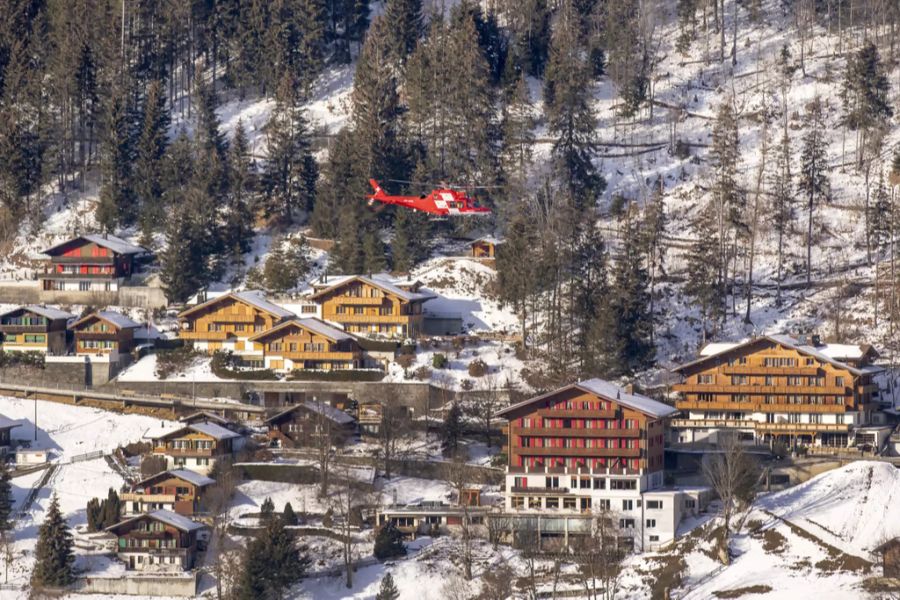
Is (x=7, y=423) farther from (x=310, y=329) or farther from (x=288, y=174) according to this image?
(x=288, y=174)

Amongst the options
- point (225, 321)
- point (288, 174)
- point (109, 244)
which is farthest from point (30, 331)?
point (288, 174)

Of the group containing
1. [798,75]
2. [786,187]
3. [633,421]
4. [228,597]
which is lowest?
[228,597]

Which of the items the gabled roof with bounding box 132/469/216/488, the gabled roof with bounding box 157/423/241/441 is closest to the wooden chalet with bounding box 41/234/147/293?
the gabled roof with bounding box 157/423/241/441

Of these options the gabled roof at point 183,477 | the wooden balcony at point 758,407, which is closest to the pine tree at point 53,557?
the gabled roof at point 183,477

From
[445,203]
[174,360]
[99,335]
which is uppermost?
[445,203]

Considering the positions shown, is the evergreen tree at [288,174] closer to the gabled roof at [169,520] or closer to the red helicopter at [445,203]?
the red helicopter at [445,203]

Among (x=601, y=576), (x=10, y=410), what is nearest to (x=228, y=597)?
(x=601, y=576)

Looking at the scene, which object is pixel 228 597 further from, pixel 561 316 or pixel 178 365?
pixel 561 316
